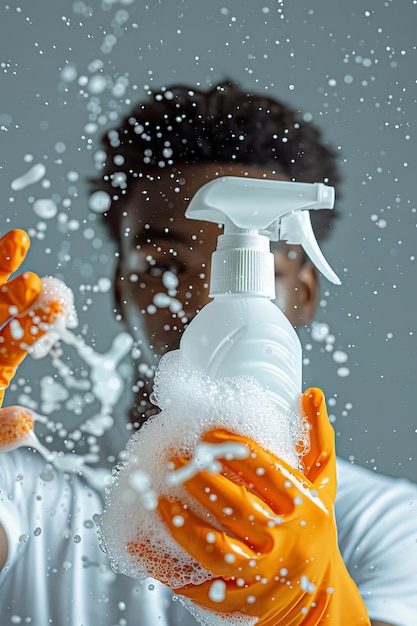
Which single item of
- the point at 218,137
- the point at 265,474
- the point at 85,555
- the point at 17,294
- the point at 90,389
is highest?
the point at 218,137

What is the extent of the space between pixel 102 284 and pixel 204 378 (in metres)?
0.43

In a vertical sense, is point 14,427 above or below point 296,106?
below

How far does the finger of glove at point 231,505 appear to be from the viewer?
443 millimetres

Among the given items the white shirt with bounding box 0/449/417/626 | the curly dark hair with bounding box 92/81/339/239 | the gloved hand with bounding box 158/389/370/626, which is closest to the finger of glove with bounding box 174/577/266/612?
the gloved hand with bounding box 158/389/370/626

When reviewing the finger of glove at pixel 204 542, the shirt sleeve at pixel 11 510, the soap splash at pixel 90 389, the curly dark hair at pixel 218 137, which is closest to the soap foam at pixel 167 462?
the finger of glove at pixel 204 542

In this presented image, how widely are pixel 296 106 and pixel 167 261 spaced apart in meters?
0.26

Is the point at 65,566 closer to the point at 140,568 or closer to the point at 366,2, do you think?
the point at 140,568

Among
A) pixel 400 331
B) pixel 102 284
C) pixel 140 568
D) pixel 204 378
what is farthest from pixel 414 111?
pixel 140 568

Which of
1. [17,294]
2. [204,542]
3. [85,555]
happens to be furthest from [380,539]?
[17,294]

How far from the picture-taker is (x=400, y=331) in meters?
0.89

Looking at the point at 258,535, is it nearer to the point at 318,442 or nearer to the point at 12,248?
the point at 318,442

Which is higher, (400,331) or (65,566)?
(400,331)

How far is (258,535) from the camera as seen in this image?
0.45 metres

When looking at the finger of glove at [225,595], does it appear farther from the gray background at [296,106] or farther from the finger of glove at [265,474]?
the gray background at [296,106]
